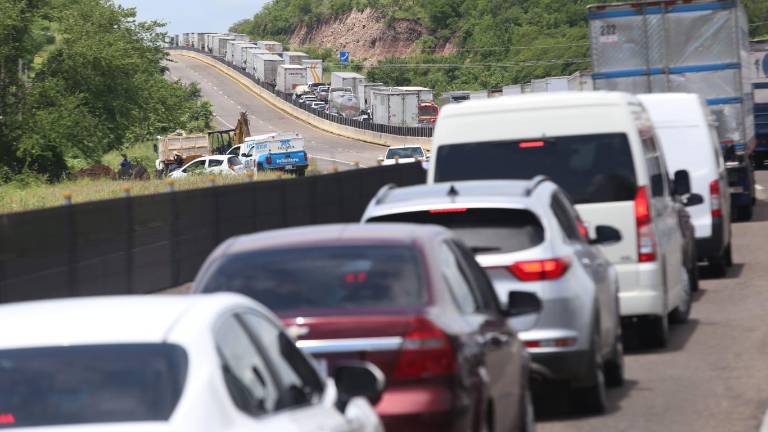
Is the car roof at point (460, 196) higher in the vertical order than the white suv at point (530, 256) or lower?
higher

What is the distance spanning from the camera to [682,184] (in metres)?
17.5

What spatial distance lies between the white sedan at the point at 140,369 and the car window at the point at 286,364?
0.07ft

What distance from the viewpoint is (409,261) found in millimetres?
7770

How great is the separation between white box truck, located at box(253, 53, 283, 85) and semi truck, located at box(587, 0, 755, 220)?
11891cm

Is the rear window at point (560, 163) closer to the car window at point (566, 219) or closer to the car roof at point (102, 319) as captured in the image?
the car window at point (566, 219)

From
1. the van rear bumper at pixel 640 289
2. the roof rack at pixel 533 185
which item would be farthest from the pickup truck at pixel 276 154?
the roof rack at pixel 533 185

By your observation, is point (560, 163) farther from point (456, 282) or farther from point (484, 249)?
point (456, 282)

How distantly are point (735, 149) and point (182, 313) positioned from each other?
2467 cm

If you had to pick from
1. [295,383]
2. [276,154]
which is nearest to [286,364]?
[295,383]

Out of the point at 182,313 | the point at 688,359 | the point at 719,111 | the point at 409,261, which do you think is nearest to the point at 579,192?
the point at 688,359

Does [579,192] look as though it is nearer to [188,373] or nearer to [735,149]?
[188,373]

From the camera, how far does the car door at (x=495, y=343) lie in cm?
801

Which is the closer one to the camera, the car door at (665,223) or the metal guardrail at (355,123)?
the car door at (665,223)

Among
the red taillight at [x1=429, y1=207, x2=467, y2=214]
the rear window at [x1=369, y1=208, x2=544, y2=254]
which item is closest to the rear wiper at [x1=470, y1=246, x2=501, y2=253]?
the rear window at [x1=369, y1=208, x2=544, y2=254]
